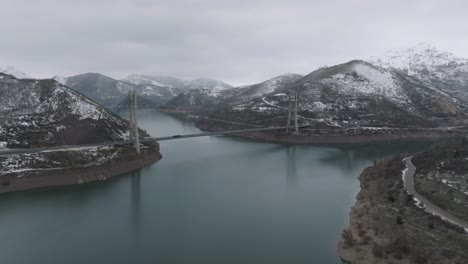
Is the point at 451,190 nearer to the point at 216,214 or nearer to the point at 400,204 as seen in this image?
the point at 400,204

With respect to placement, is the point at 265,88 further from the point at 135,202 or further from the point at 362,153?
the point at 135,202

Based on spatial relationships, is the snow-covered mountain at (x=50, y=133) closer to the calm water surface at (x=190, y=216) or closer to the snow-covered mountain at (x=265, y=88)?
the calm water surface at (x=190, y=216)

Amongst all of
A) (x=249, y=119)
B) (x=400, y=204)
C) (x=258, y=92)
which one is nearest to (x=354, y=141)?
(x=249, y=119)

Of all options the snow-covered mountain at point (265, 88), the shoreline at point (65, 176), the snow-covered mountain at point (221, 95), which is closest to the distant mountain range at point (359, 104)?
the snow-covered mountain at point (265, 88)

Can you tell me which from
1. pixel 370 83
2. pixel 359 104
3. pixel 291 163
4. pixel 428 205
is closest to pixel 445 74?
pixel 370 83

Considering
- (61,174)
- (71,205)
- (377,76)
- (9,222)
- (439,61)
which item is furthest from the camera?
(439,61)

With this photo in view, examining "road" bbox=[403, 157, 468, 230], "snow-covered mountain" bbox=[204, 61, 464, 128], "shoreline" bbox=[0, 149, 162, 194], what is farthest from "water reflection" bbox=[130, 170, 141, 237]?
"snow-covered mountain" bbox=[204, 61, 464, 128]

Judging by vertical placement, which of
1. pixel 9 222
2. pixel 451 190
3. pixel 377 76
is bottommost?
pixel 9 222
